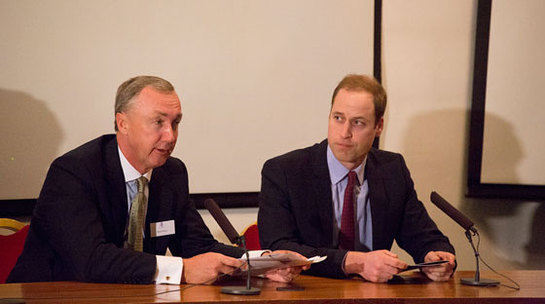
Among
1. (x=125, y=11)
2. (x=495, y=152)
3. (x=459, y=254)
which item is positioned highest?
(x=125, y=11)

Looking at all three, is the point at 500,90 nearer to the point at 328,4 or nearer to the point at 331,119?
the point at 328,4

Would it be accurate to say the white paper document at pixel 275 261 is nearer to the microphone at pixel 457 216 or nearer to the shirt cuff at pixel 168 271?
the shirt cuff at pixel 168 271

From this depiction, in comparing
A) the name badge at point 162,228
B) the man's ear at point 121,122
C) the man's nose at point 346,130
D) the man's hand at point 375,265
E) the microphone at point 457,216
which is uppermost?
the man's ear at point 121,122

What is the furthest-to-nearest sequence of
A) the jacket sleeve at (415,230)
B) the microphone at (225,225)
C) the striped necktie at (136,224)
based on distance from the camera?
1. the jacket sleeve at (415,230)
2. the striped necktie at (136,224)
3. the microphone at (225,225)

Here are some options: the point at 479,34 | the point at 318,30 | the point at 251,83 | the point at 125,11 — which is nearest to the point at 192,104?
the point at 251,83

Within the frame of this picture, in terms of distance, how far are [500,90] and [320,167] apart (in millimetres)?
1539

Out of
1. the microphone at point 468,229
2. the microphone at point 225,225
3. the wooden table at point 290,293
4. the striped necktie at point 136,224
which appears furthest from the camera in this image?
the striped necktie at point 136,224

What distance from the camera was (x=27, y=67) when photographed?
364 centimetres

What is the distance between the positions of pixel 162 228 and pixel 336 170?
2.90ft

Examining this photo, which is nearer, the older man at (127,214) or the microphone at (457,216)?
the older man at (127,214)

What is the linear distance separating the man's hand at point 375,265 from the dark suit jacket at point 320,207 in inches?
10.2

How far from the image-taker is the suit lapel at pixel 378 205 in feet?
10.8

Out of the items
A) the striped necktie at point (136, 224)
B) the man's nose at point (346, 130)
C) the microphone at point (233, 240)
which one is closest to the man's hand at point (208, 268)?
the microphone at point (233, 240)

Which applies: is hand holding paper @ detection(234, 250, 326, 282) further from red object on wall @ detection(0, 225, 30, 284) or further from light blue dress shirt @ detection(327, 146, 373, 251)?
red object on wall @ detection(0, 225, 30, 284)
